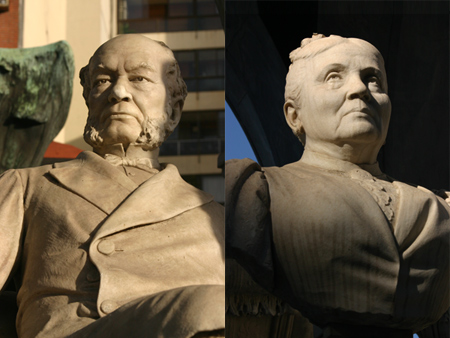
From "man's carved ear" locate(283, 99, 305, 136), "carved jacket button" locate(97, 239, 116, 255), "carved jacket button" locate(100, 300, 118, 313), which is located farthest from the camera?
"carved jacket button" locate(97, 239, 116, 255)

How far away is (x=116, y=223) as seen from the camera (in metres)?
2.71

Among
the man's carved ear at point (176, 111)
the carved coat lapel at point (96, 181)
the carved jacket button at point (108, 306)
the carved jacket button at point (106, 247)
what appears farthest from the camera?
the man's carved ear at point (176, 111)

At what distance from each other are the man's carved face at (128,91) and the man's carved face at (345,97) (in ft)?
2.83

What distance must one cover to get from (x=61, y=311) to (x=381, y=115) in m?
1.00

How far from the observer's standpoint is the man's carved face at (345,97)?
2.27m

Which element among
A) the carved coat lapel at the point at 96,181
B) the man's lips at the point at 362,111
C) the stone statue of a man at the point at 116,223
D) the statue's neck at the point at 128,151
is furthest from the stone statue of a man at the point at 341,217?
the statue's neck at the point at 128,151

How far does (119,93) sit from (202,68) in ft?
0.93

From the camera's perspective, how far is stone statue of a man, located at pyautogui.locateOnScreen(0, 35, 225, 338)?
255 cm

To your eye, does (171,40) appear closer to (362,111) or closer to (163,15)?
(163,15)

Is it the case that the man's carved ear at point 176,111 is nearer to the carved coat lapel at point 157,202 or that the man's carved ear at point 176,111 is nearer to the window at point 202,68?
the window at point 202,68

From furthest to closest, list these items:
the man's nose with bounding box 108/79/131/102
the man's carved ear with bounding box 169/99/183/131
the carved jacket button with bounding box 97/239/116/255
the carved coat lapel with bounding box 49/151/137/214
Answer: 1. the man's carved ear with bounding box 169/99/183/131
2. the man's nose with bounding box 108/79/131/102
3. the carved coat lapel with bounding box 49/151/137/214
4. the carved jacket button with bounding box 97/239/116/255

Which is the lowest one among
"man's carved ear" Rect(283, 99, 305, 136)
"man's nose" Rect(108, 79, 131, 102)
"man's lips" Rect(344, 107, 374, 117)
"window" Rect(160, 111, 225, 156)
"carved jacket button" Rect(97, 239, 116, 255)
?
"carved jacket button" Rect(97, 239, 116, 255)

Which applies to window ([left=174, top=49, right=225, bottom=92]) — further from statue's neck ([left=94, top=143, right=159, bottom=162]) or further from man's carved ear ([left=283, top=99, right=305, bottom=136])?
man's carved ear ([left=283, top=99, right=305, bottom=136])

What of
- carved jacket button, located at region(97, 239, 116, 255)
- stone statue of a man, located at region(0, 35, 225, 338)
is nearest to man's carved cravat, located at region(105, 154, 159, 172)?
stone statue of a man, located at region(0, 35, 225, 338)
